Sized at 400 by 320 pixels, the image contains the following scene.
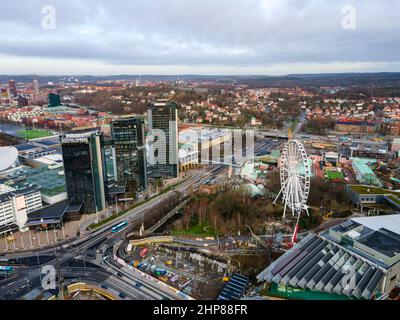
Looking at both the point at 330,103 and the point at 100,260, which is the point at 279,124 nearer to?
the point at 330,103

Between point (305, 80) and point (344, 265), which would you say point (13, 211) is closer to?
point (344, 265)

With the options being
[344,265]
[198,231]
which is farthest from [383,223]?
[198,231]

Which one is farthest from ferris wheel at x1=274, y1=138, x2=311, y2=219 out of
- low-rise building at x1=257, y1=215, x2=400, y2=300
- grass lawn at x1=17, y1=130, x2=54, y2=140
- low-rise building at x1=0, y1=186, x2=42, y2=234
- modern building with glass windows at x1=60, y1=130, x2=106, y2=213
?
grass lawn at x1=17, y1=130, x2=54, y2=140

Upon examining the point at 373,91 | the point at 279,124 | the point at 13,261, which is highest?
the point at 373,91

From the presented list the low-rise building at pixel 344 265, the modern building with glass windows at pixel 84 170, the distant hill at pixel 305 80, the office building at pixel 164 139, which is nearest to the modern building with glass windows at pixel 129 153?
the modern building with glass windows at pixel 84 170

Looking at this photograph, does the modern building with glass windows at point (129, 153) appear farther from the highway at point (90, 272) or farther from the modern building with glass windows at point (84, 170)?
the highway at point (90, 272)

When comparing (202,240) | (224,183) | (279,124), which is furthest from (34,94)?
(202,240)
